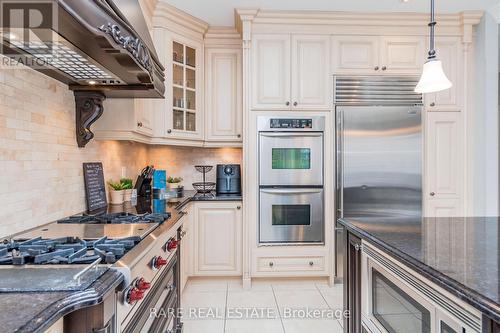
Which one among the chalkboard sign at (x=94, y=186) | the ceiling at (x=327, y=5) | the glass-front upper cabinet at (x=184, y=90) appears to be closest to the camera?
the chalkboard sign at (x=94, y=186)

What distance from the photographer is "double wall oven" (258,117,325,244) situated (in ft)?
9.43

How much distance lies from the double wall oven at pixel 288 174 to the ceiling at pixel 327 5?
1013 mm

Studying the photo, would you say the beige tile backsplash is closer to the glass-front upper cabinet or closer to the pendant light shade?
the glass-front upper cabinet

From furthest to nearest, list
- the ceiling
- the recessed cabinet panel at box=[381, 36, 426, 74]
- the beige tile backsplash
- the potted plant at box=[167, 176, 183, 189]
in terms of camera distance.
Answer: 1. the potted plant at box=[167, 176, 183, 189]
2. the recessed cabinet panel at box=[381, 36, 426, 74]
3. the ceiling
4. the beige tile backsplash

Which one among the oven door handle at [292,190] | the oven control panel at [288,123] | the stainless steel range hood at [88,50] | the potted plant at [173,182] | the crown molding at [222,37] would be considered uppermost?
the crown molding at [222,37]

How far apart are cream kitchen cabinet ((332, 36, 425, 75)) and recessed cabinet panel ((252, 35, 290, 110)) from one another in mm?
484

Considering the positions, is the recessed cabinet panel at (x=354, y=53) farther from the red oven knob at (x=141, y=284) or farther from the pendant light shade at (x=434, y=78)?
the red oven knob at (x=141, y=284)

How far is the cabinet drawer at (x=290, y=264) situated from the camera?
2.89 meters

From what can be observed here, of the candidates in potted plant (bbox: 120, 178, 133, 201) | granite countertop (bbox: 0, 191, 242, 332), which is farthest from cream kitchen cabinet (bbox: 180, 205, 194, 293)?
granite countertop (bbox: 0, 191, 242, 332)

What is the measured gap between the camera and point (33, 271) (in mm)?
901

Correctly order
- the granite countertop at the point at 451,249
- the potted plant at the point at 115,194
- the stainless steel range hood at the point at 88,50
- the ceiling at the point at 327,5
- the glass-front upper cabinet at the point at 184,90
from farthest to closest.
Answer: the glass-front upper cabinet at the point at 184,90, the ceiling at the point at 327,5, the potted plant at the point at 115,194, the stainless steel range hood at the point at 88,50, the granite countertop at the point at 451,249

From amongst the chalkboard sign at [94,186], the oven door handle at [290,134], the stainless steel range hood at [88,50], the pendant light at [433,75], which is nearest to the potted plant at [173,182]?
the chalkboard sign at [94,186]

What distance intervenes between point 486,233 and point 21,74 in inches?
88.2

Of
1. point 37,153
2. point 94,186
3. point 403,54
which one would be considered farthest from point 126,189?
point 403,54
